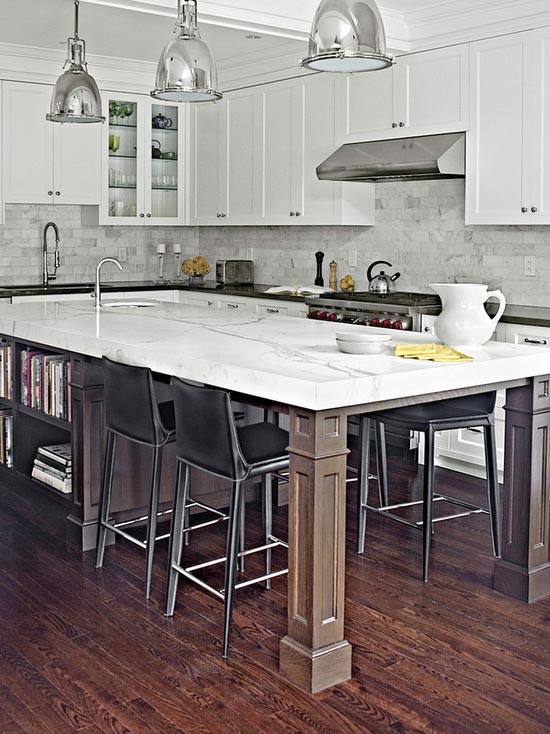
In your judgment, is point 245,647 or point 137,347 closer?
point 245,647

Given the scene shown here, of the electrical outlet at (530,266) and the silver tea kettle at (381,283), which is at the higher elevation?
the electrical outlet at (530,266)

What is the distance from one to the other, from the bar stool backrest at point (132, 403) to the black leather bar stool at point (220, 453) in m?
0.26

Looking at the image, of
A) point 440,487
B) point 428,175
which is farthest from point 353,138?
point 440,487

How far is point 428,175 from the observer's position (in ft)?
18.1

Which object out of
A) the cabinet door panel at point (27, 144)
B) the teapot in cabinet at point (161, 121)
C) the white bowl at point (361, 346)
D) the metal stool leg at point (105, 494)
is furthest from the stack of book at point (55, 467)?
the teapot in cabinet at point (161, 121)

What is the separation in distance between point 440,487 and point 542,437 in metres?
1.63

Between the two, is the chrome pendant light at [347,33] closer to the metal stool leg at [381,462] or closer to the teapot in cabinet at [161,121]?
the metal stool leg at [381,462]

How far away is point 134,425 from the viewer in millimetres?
3486

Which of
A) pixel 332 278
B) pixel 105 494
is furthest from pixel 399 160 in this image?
pixel 105 494

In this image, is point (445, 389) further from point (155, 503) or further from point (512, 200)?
point (512, 200)

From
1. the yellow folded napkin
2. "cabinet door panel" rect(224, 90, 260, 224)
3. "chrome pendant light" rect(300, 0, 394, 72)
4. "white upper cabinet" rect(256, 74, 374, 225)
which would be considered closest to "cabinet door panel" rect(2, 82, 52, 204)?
"cabinet door panel" rect(224, 90, 260, 224)

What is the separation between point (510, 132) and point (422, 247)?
3.81ft

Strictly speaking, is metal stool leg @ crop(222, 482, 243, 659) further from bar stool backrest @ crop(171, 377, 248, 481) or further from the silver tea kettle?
the silver tea kettle

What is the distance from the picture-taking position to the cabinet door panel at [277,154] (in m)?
6.64
